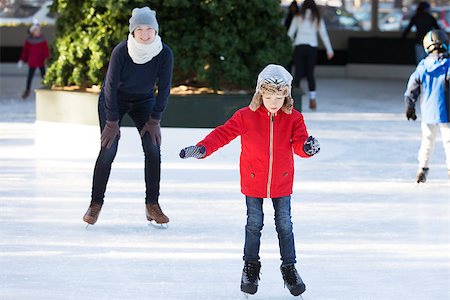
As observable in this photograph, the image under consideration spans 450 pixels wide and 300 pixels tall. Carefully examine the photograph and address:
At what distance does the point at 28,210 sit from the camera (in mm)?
7250

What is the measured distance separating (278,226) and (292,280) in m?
0.26

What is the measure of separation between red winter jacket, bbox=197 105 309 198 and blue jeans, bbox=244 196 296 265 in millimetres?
74

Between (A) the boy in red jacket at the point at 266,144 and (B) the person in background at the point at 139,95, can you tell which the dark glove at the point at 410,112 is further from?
(A) the boy in red jacket at the point at 266,144

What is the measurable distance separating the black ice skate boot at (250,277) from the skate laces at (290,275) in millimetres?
125

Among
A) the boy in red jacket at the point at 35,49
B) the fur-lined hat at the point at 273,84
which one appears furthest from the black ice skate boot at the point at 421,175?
the boy in red jacket at the point at 35,49

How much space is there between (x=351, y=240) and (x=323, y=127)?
608 cm

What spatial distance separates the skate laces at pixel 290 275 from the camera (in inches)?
198

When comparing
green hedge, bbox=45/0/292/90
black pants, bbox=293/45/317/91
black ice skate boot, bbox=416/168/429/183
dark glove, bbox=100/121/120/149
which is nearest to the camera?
dark glove, bbox=100/121/120/149

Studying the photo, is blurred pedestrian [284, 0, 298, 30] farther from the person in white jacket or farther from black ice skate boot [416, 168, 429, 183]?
black ice skate boot [416, 168, 429, 183]

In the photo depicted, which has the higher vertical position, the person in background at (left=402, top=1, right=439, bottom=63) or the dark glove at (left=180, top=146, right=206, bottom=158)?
the dark glove at (left=180, top=146, right=206, bottom=158)

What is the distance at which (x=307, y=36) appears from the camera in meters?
14.3

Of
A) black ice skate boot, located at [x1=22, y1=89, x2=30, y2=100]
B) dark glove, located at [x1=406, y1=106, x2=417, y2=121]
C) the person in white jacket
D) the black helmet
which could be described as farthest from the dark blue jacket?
black ice skate boot, located at [x1=22, y1=89, x2=30, y2=100]

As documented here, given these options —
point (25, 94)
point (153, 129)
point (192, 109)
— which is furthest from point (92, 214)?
point (25, 94)

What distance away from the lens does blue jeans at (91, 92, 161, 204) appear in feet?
21.8
